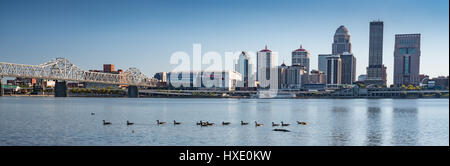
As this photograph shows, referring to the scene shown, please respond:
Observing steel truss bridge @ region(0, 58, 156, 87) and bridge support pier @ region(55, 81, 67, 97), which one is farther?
bridge support pier @ region(55, 81, 67, 97)

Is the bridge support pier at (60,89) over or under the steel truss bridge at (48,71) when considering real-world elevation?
under

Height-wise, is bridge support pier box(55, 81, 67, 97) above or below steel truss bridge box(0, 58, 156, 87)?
below

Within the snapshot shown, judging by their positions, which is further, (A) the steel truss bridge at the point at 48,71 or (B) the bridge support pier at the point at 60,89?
(B) the bridge support pier at the point at 60,89

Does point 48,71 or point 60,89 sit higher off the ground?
point 48,71
